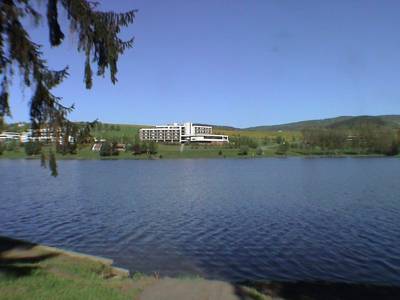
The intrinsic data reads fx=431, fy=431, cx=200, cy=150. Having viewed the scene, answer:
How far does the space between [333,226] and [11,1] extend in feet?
94.0

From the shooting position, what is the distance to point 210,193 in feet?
194

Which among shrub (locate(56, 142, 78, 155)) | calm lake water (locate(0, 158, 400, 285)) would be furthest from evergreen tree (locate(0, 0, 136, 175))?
calm lake water (locate(0, 158, 400, 285))

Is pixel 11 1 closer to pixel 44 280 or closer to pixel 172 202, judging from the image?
pixel 44 280

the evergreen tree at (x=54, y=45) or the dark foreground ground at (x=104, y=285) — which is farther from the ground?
the evergreen tree at (x=54, y=45)

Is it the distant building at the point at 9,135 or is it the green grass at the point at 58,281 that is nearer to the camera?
the green grass at the point at 58,281

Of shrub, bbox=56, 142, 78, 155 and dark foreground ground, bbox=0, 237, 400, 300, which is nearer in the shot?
dark foreground ground, bbox=0, 237, 400, 300

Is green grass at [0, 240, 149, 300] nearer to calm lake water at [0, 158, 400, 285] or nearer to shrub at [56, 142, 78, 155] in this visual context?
shrub at [56, 142, 78, 155]

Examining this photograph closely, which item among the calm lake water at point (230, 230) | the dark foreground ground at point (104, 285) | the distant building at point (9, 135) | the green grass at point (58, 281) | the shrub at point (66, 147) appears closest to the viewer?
the green grass at point (58, 281)

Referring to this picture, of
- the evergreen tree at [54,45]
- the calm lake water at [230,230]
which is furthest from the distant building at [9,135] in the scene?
the calm lake water at [230,230]

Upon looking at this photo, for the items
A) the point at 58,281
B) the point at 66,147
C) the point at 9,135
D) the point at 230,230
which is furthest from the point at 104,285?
the point at 230,230

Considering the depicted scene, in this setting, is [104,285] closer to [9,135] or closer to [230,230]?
[9,135]

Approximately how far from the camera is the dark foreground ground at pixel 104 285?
11.4 m

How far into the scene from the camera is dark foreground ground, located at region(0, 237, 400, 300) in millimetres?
11398

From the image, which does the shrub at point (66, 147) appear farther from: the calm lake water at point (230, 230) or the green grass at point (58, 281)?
the calm lake water at point (230, 230)
